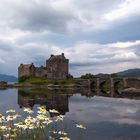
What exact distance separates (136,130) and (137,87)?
296 feet

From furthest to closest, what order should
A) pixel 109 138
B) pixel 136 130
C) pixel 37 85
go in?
pixel 37 85, pixel 136 130, pixel 109 138

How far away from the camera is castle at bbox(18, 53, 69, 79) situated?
151125mm

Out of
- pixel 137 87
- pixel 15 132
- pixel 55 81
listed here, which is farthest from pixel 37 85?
pixel 15 132

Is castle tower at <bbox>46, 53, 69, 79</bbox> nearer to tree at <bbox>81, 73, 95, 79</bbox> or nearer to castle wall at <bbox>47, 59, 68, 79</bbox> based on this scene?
castle wall at <bbox>47, 59, 68, 79</bbox>

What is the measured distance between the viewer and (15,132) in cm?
831

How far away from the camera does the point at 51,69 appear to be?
6078 inches

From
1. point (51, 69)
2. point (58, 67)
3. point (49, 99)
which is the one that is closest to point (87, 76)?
point (58, 67)

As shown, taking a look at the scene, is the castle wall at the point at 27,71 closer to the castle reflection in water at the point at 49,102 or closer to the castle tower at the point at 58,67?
the castle tower at the point at 58,67

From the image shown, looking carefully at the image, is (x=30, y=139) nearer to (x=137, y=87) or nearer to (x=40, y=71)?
(x=137, y=87)

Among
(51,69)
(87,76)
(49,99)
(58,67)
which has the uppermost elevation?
(58,67)

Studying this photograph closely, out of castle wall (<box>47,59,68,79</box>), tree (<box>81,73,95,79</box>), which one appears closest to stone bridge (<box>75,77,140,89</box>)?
tree (<box>81,73,95,79</box>)

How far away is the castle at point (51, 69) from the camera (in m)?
151

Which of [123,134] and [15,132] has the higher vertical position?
[15,132]

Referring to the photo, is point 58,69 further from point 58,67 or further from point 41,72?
point 41,72
